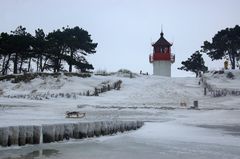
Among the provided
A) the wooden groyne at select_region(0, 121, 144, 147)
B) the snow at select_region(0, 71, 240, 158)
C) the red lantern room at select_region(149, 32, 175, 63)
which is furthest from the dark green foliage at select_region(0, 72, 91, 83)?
the wooden groyne at select_region(0, 121, 144, 147)

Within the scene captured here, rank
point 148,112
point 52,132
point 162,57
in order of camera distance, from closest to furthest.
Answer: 1. point 52,132
2. point 148,112
3. point 162,57

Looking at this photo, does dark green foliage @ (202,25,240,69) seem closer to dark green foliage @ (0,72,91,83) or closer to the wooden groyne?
dark green foliage @ (0,72,91,83)

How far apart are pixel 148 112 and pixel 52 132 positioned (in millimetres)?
14538

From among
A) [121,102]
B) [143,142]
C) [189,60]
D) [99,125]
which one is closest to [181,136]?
[143,142]

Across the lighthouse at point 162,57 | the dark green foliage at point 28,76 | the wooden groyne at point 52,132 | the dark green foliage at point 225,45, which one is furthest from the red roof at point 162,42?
the wooden groyne at point 52,132

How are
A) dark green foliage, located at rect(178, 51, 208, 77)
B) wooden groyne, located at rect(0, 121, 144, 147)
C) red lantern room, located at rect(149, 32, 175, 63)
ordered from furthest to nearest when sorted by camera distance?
dark green foliage, located at rect(178, 51, 208, 77)
red lantern room, located at rect(149, 32, 175, 63)
wooden groyne, located at rect(0, 121, 144, 147)

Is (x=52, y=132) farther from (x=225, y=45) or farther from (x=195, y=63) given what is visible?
(x=195, y=63)

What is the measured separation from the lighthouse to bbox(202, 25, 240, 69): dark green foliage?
743cm

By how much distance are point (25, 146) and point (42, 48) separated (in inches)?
1886

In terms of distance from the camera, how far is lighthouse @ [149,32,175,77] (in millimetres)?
63816

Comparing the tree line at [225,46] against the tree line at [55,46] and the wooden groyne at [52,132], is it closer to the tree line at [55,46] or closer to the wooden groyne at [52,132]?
the tree line at [55,46]

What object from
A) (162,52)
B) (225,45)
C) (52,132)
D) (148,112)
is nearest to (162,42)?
(162,52)

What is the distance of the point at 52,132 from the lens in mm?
16719

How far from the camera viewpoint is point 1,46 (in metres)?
61.4
